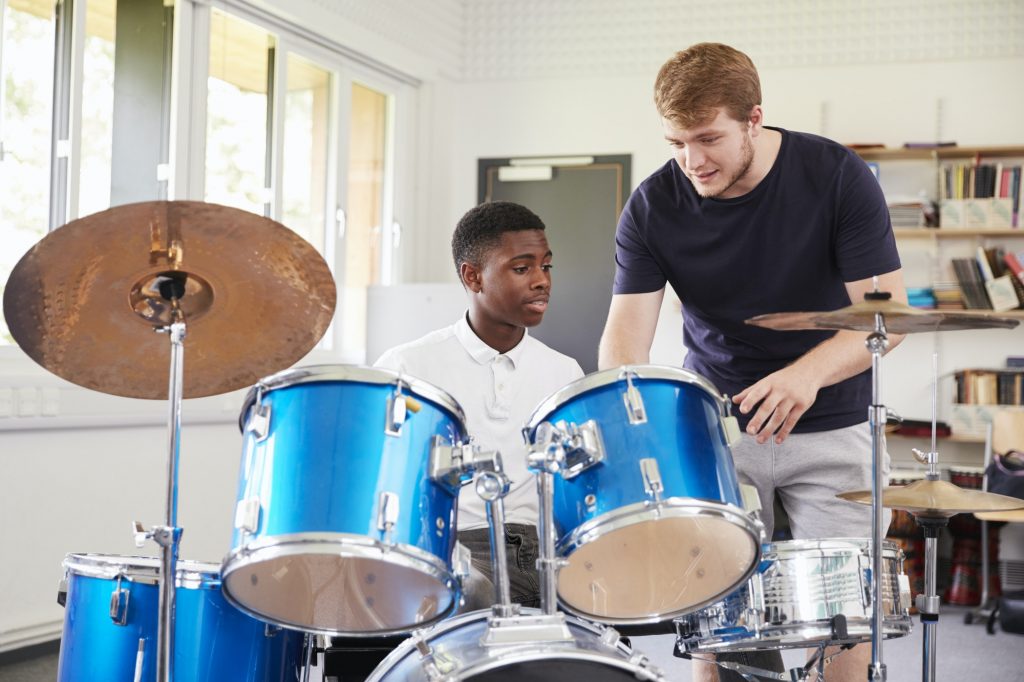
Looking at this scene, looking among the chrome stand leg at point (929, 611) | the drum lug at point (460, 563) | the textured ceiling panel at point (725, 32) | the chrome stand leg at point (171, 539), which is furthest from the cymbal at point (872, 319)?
the textured ceiling panel at point (725, 32)

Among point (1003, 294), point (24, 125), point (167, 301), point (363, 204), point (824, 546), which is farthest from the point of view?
point (363, 204)

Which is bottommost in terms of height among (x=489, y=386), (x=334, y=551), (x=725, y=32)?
(x=334, y=551)

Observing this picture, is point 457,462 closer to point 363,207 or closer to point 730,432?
point 730,432

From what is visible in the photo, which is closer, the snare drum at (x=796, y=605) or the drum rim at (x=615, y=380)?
the drum rim at (x=615, y=380)

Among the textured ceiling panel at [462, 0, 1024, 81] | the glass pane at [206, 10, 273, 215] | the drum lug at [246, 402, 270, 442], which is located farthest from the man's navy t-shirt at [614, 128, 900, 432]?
the textured ceiling panel at [462, 0, 1024, 81]

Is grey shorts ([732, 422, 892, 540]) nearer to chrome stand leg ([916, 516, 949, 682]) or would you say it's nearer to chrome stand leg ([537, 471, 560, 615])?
chrome stand leg ([916, 516, 949, 682])

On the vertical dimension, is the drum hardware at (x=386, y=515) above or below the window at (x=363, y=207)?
below

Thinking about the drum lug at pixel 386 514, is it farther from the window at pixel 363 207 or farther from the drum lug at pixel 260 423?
the window at pixel 363 207

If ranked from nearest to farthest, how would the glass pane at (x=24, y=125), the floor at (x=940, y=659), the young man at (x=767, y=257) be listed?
1. the young man at (x=767, y=257)
2. the floor at (x=940, y=659)
3. the glass pane at (x=24, y=125)

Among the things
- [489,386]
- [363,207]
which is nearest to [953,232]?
[363,207]

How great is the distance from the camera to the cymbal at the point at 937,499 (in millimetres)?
2102

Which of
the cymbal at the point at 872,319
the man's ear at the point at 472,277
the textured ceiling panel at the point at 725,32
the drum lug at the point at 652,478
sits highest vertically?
the textured ceiling panel at the point at 725,32

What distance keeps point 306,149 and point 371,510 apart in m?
3.79

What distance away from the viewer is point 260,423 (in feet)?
5.58
